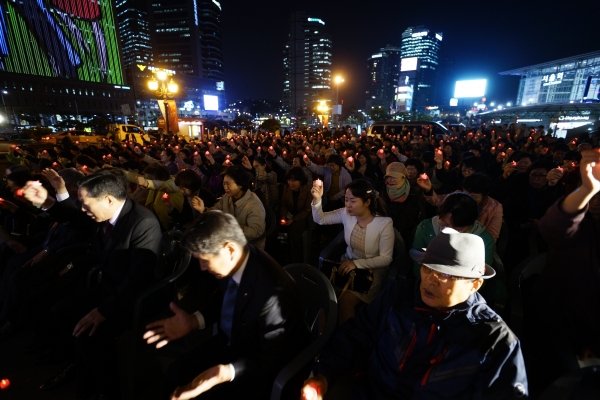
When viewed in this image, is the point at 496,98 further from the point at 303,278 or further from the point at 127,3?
the point at 127,3

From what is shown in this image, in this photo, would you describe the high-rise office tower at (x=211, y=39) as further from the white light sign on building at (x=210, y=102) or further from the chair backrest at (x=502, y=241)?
the chair backrest at (x=502, y=241)

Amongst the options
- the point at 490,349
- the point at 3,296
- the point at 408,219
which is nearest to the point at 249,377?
the point at 490,349

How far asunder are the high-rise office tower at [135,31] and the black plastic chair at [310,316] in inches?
5848

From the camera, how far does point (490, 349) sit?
5.16 feet

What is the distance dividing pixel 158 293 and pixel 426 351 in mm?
2407

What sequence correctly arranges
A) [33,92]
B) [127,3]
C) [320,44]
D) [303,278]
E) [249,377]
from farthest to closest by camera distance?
[320,44]
[127,3]
[33,92]
[303,278]
[249,377]

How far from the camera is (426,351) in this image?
1.72 metres

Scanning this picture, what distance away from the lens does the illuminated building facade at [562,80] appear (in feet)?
141

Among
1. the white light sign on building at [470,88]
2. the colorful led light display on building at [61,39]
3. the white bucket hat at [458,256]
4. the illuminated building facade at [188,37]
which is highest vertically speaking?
the illuminated building facade at [188,37]

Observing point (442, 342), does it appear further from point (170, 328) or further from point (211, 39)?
point (211, 39)

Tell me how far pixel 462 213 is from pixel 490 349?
1.28 m

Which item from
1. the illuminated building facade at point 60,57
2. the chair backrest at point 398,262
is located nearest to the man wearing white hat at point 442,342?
the chair backrest at point 398,262

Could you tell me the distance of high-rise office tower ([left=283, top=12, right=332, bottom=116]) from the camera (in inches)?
5522

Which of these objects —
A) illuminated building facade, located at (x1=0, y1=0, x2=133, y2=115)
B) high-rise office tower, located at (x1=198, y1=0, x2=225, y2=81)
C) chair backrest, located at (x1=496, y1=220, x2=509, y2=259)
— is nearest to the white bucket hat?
chair backrest, located at (x1=496, y1=220, x2=509, y2=259)
